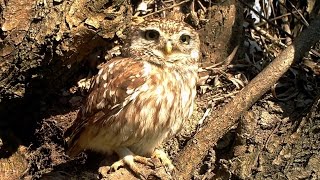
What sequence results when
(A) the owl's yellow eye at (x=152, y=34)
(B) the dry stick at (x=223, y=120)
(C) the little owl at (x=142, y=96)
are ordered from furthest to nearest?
(A) the owl's yellow eye at (x=152, y=34), (C) the little owl at (x=142, y=96), (B) the dry stick at (x=223, y=120)

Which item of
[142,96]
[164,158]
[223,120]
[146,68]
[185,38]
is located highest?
[185,38]

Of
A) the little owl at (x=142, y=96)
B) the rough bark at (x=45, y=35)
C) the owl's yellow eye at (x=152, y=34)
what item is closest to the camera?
the little owl at (x=142, y=96)

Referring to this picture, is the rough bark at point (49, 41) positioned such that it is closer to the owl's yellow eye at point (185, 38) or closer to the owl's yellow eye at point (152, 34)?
Answer: the owl's yellow eye at point (152, 34)

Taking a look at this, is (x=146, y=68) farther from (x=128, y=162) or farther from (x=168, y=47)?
(x=128, y=162)

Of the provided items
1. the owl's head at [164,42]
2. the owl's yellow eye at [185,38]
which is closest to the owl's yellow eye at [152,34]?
the owl's head at [164,42]

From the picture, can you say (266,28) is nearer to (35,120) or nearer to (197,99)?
(197,99)

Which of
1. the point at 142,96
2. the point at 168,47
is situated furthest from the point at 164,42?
the point at 142,96

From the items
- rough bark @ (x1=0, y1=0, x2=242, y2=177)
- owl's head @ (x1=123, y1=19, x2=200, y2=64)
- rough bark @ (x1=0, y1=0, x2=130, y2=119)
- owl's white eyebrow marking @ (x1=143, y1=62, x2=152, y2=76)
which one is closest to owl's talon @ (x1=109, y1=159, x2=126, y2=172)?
rough bark @ (x1=0, y1=0, x2=242, y2=177)

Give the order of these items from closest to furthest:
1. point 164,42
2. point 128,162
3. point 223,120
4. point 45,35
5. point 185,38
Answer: point 223,120
point 128,162
point 45,35
point 164,42
point 185,38

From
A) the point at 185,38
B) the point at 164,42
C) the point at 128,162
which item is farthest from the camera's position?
the point at 185,38
